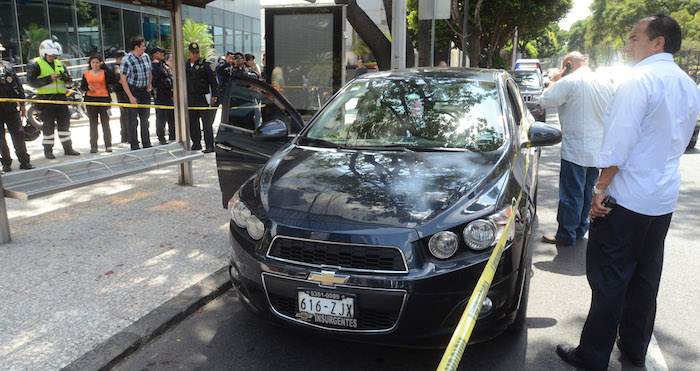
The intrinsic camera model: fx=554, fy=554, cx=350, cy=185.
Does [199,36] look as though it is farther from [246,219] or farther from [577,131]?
[246,219]

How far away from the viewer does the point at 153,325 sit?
11.8 feet

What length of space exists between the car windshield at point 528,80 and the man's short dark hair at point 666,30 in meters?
15.4

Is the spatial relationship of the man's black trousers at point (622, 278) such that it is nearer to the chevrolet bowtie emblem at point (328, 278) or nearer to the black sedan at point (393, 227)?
the black sedan at point (393, 227)

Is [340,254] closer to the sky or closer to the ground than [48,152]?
closer to the sky

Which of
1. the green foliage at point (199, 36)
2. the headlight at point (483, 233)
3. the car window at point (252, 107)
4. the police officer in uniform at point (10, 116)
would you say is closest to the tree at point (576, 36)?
the green foliage at point (199, 36)

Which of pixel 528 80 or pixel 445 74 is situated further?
pixel 528 80

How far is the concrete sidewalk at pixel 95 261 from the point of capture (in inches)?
136

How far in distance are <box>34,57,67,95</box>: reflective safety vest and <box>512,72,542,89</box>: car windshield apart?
524 inches

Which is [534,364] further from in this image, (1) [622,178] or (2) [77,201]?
(2) [77,201]

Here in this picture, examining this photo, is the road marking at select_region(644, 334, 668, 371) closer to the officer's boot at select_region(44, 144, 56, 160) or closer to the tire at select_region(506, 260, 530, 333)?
the tire at select_region(506, 260, 530, 333)

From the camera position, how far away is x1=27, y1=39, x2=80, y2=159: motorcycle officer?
29.7 feet

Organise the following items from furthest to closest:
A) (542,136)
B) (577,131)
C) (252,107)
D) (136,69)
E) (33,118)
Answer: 1. (33,118)
2. (136,69)
3. (252,107)
4. (577,131)
5. (542,136)

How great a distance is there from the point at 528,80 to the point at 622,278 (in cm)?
1655

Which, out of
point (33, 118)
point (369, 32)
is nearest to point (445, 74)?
point (369, 32)
